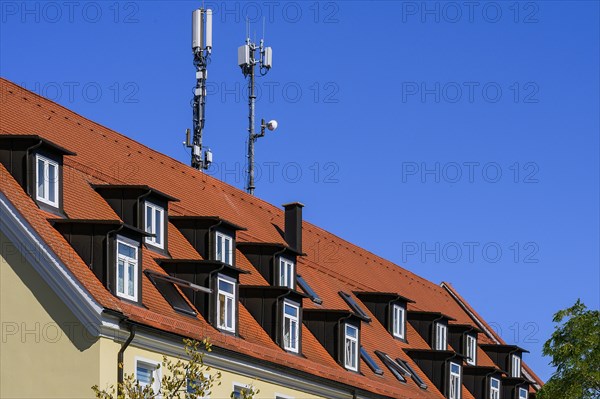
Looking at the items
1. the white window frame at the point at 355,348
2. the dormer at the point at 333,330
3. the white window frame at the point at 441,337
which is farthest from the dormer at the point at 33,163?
the white window frame at the point at 441,337

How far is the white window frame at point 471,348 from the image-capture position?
6038cm

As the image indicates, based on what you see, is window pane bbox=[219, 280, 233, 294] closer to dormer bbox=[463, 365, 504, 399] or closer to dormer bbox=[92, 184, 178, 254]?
dormer bbox=[92, 184, 178, 254]

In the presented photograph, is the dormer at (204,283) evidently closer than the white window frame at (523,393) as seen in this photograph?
Yes

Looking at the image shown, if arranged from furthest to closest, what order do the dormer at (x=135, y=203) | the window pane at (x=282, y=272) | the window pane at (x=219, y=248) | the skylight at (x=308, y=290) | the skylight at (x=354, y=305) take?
the skylight at (x=354, y=305), the skylight at (x=308, y=290), the window pane at (x=282, y=272), the window pane at (x=219, y=248), the dormer at (x=135, y=203)

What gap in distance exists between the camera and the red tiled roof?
35344mm

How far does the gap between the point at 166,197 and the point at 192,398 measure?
31.7ft

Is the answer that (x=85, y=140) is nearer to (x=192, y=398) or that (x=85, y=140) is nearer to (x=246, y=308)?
(x=246, y=308)

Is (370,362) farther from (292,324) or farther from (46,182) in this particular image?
(46,182)

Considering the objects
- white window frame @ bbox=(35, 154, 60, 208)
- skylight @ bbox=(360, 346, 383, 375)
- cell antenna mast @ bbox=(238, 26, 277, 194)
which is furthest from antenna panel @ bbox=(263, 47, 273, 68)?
white window frame @ bbox=(35, 154, 60, 208)

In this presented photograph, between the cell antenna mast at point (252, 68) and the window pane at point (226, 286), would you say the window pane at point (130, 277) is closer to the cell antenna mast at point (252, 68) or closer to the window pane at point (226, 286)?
the window pane at point (226, 286)

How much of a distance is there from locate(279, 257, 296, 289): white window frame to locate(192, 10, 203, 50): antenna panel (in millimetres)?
17067

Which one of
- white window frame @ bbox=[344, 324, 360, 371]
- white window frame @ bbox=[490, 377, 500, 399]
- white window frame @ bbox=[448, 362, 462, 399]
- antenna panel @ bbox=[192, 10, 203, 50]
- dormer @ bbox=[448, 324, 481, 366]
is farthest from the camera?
antenna panel @ bbox=[192, 10, 203, 50]

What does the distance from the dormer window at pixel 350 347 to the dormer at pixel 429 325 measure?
30.7 ft

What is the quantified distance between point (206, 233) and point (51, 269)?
8.77 metres
